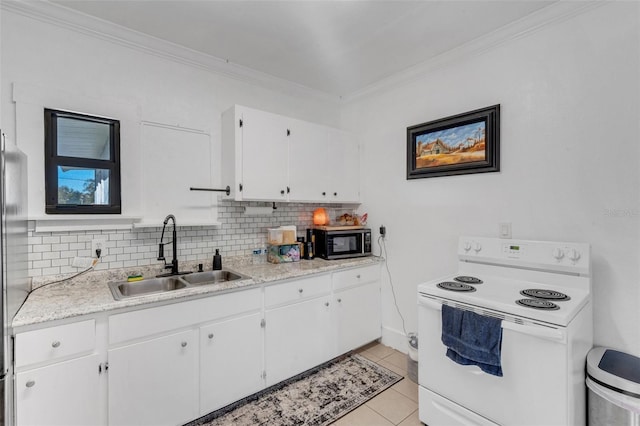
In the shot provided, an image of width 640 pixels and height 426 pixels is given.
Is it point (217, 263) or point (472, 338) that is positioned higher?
point (217, 263)

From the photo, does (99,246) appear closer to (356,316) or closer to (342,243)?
(342,243)

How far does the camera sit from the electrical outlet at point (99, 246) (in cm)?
209

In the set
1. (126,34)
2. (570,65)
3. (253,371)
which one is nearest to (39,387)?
(253,371)

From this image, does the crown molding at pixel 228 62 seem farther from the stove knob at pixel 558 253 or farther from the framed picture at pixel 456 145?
the stove knob at pixel 558 253

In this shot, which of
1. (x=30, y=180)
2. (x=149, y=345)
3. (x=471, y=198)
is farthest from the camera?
(x=471, y=198)

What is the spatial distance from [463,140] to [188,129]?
2.31 meters

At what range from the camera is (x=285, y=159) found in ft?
9.15

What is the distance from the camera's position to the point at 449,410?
6.03 feet

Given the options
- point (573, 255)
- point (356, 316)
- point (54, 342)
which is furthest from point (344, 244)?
point (54, 342)

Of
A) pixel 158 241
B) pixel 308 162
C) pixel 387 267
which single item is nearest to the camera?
pixel 158 241

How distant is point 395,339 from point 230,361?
1694 mm

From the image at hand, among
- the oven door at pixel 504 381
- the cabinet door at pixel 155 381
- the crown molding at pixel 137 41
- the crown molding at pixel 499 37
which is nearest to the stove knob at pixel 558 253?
the oven door at pixel 504 381

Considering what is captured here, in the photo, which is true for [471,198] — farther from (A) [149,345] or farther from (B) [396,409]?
(A) [149,345]

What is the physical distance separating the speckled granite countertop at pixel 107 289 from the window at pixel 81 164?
0.48 m
